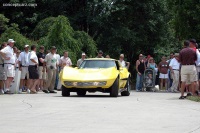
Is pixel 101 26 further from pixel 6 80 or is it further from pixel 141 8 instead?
pixel 6 80

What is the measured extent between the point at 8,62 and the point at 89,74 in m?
3.35

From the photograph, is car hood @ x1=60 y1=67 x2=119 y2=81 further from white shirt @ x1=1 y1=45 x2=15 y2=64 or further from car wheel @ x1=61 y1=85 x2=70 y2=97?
white shirt @ x1=1 y1=45 x2=15 y2=64

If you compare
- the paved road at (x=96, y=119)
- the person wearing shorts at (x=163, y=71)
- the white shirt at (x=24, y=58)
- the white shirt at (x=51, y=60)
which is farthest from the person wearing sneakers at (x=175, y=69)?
the paved road at (x=96, y=119)

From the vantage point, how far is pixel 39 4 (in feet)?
174

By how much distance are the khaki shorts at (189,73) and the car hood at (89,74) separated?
231 cm

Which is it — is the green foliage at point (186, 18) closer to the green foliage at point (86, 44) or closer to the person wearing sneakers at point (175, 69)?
the green foliage at point (86, 44)

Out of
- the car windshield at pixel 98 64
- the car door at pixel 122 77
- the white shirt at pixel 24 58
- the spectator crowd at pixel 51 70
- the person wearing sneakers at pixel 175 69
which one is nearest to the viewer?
the spectator crowd at pixel 51 70

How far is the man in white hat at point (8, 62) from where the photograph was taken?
2233 cm

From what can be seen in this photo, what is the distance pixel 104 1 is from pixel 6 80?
29.0 m

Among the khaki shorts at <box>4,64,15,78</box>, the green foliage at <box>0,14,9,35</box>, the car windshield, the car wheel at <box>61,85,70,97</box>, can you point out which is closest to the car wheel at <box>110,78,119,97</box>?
the car windshield

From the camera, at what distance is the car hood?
2075cm

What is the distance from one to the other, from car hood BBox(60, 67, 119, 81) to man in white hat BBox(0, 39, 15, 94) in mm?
2173

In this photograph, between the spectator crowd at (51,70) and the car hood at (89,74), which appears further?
the car hood at (89,74)

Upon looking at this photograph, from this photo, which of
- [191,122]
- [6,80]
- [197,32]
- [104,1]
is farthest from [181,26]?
[191,122]
